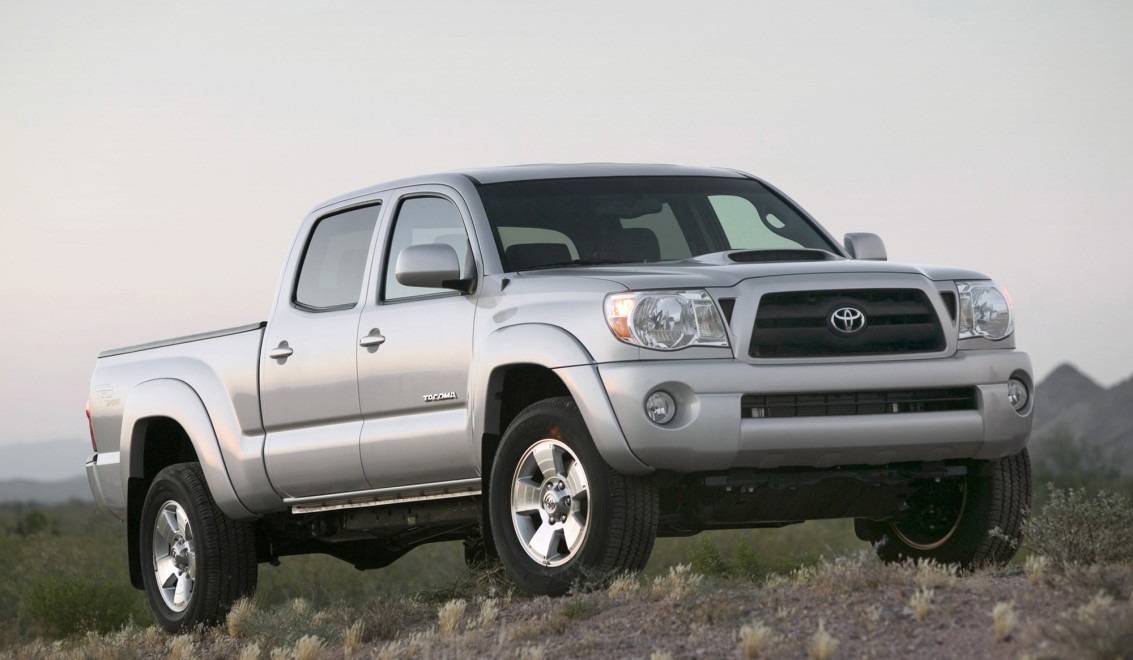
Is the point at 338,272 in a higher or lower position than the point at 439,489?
higher

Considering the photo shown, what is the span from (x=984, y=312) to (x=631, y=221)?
1842mm

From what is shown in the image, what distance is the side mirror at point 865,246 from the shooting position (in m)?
8.70

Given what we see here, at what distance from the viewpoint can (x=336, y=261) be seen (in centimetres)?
921

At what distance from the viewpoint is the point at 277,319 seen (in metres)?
9.33

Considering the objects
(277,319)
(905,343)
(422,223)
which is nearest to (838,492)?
(905,343)

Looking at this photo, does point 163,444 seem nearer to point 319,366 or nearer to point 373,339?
point 319,366

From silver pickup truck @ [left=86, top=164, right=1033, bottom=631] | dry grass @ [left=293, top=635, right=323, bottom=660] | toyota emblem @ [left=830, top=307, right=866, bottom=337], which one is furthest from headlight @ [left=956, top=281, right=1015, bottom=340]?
dry grass @ [left=293, top=635, right=323, bottom=660]

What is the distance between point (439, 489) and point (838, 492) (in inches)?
78.9

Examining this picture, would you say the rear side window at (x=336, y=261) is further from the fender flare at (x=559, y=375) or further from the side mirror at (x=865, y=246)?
the side mirror at (x=865, y=246)

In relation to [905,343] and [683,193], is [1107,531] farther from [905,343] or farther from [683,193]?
[683,193]

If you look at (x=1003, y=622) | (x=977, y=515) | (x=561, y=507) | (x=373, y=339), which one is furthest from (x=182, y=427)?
(x=1003, y=622)

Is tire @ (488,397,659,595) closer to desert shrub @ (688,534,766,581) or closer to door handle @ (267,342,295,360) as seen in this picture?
door handle @ (267,342,295,360)

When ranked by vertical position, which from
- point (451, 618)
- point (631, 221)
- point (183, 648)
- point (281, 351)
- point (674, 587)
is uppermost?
point (631, 221)

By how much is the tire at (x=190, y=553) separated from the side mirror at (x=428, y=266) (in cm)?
265
